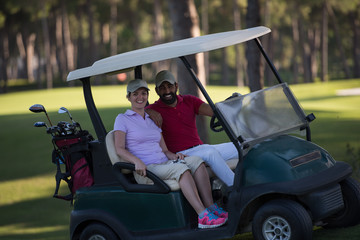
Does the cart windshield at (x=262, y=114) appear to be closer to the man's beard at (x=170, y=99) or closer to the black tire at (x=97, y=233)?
the man's beard at (x=170, y=99)

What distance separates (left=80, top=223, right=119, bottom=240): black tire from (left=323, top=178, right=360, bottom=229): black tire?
6.04 ft

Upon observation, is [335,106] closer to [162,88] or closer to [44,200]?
[44,200]

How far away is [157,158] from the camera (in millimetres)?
4742

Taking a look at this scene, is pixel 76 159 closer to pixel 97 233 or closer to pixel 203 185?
pixel 97 233

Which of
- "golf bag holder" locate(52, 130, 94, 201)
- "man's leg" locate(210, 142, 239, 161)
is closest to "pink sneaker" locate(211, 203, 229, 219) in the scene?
"man's leg" locate(210, 142, 239, 161)

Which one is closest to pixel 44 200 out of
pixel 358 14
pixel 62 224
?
pixel 62 224

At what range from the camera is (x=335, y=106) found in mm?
18453

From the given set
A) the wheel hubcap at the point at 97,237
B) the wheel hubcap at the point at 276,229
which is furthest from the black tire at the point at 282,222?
the wheel hubcap at the point at 97,237

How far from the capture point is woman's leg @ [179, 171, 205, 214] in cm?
436

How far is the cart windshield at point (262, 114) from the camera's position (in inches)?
171

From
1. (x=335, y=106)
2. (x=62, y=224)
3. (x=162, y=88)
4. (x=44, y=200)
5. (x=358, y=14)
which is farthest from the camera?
(x=358, y=14)

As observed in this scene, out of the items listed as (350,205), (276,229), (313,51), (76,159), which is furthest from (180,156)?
(313,51)

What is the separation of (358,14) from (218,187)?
42.0m

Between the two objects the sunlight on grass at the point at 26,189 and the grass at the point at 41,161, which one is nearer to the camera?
the grass at the point at 41,161
